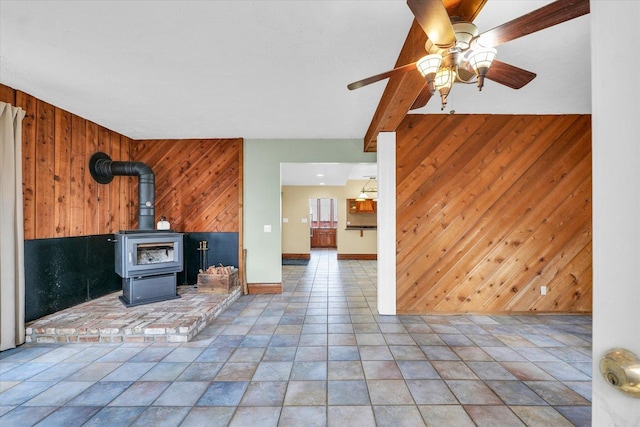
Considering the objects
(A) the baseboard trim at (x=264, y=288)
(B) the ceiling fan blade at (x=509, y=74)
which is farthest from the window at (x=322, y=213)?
(B) the ceiling fan blade at (x=509, y=74)

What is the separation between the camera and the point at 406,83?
8.32ft

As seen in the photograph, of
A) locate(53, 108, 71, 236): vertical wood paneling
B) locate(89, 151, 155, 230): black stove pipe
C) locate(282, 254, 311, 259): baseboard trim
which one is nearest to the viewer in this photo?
locate(53, 108, 71, 236): vertical wood paneling

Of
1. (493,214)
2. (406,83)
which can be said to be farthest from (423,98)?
(493,214)

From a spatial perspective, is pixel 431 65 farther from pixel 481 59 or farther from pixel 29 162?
pixel 29 162

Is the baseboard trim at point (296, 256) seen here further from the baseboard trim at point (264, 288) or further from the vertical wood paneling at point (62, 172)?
the vertical wood paneling at point (62, 172)

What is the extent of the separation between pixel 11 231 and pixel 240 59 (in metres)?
2.79

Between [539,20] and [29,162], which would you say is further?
[29,162]

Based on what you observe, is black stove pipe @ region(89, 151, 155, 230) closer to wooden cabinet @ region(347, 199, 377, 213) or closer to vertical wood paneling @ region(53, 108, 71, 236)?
vertical wood paneling @ region(53, 108, 71, 236)

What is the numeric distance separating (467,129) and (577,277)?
2477 mm

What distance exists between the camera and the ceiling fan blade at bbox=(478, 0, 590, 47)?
4.50 ft

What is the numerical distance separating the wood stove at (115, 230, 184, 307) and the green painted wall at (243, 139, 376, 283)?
3.98ft

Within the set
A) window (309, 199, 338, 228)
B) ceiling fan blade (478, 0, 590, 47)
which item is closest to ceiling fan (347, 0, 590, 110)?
ceiling fan blade (478, 0, 590, 47)

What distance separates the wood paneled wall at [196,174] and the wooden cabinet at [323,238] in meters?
8.36

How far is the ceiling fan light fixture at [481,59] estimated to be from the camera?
5.58 ft
